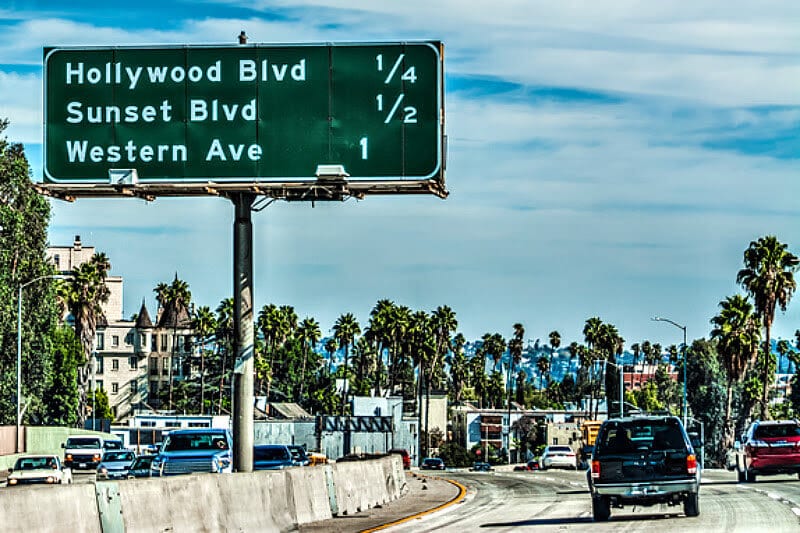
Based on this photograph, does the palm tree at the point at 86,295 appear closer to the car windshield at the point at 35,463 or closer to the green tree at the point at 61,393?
the green tree at the point at 61,393

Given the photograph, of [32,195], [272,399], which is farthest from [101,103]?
[272,399]

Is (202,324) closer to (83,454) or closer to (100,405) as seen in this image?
(100,405)

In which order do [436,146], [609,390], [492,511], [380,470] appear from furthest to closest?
1. [609,390]
2. [380,470]
3. [492,511]
4. [436,146]

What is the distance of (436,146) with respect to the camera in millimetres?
24656

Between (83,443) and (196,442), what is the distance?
29.0 m

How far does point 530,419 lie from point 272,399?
109 ft

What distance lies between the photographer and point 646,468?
76.6 ft

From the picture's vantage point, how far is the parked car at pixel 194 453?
111ft

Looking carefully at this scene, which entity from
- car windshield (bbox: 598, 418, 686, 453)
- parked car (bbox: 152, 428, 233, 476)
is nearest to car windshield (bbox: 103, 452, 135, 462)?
parked car (bbox: 152, 428, 233, 476)

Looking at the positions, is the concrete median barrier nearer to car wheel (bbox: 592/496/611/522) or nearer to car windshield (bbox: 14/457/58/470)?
car wheel (bbox: 592/496/611/522)

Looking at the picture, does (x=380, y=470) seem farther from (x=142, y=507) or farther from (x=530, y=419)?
(x=530, y=419)

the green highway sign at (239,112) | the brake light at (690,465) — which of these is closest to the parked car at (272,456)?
the green highway sign at (239,112)

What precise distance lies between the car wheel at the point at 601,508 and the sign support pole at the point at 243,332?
7106 mm

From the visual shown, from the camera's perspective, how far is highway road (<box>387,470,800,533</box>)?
71.8 ft
